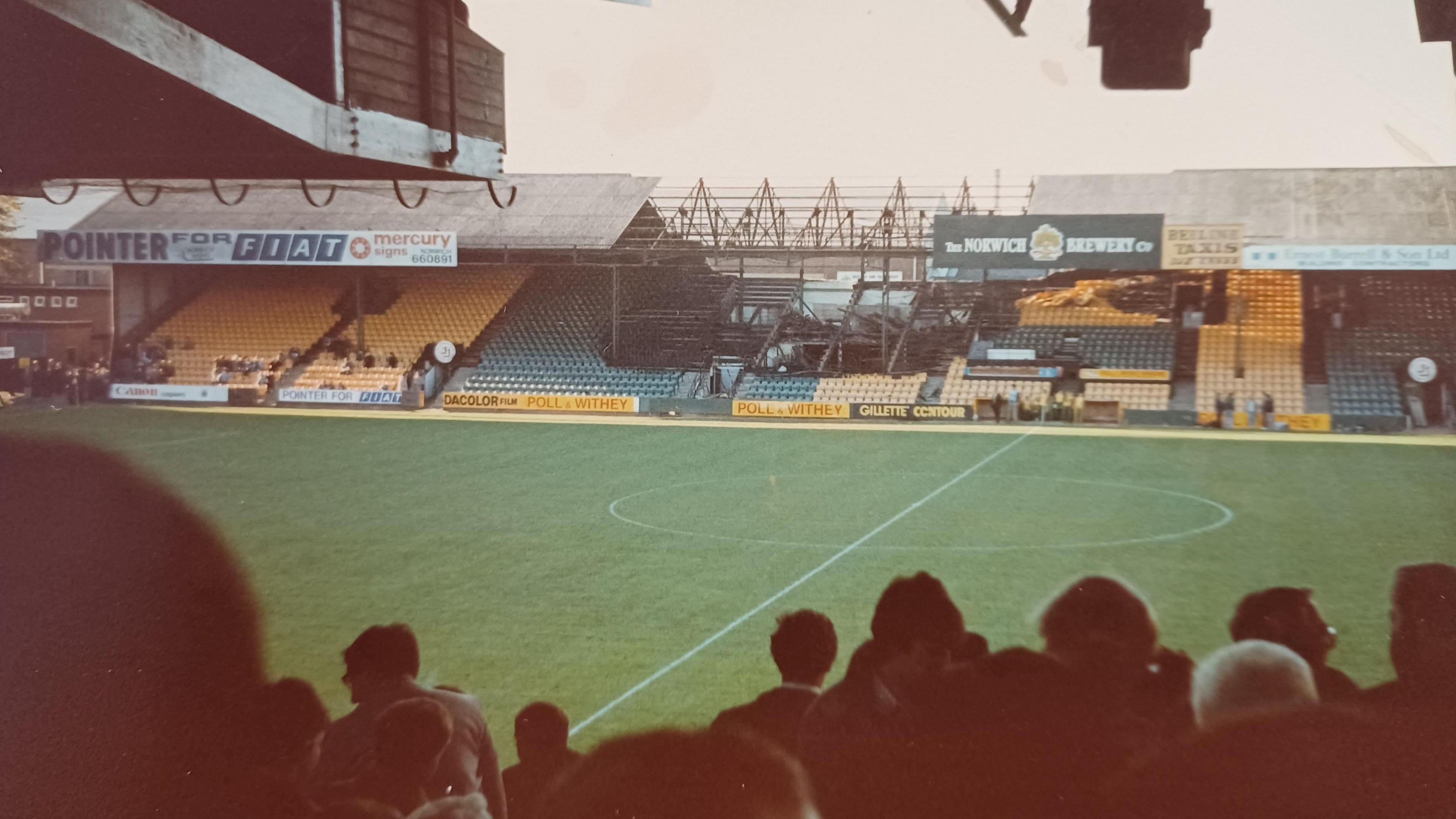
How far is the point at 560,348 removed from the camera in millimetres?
26047

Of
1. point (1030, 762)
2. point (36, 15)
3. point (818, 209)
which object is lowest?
point (1030, 762)

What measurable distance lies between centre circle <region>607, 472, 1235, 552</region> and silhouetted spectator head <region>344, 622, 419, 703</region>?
6.34 m

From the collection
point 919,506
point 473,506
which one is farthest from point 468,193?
point 919,506

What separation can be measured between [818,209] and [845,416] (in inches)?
197

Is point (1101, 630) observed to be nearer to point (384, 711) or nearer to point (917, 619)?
point (917, 619)

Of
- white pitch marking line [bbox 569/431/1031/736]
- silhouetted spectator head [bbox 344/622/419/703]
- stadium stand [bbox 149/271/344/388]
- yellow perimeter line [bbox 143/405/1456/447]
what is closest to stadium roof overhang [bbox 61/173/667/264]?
stadium stand [bbox 149/271/344/388]

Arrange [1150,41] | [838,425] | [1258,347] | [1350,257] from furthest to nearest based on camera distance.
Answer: [1258,347] → [838,425] → [1350,257] → [1150,41]

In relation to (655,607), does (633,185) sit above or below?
above

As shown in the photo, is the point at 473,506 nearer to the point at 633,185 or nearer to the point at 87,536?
the point at 87,536

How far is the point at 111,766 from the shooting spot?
481 cm

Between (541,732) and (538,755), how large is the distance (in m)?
0.16

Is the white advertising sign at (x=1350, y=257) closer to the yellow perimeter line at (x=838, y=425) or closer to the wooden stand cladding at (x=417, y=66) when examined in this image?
the yellow perimeter line at (x=838, y=425)

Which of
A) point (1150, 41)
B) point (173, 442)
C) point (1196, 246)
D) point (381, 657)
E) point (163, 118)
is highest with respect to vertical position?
point (1196, 246)

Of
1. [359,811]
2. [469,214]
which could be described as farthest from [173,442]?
[359,811]
